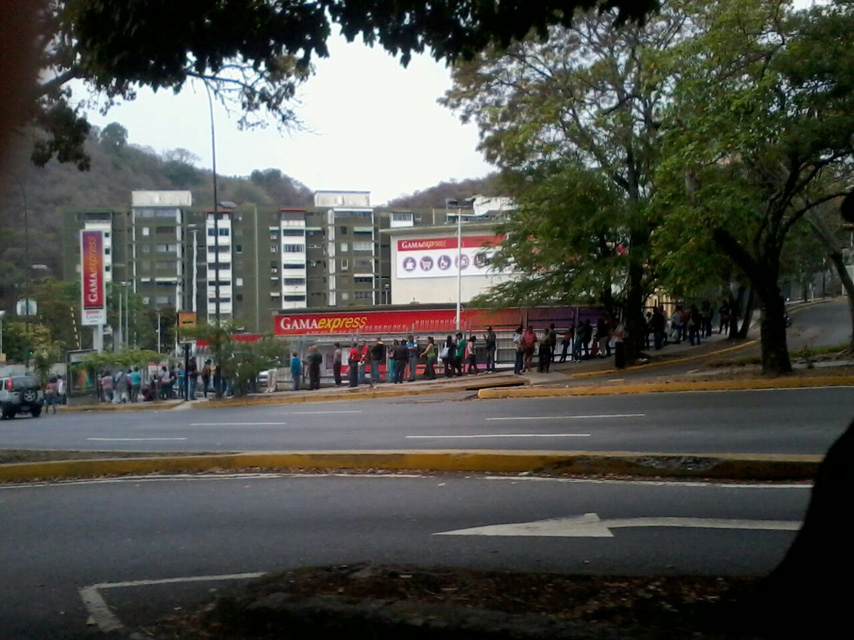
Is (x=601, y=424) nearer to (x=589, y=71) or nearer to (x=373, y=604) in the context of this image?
(x=373, y=604)

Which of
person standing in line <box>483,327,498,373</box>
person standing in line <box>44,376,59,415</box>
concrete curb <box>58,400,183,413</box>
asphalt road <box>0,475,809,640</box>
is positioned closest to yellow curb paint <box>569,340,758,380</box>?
person standing in line <box>483,327,498,373</box>

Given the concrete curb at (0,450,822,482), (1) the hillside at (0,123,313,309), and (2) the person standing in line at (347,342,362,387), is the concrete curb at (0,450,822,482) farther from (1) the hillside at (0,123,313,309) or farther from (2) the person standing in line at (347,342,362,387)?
(2) the person standing in line at (347,342,362,387)

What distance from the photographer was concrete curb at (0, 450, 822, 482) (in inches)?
381

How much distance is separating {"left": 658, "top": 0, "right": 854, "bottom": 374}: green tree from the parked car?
834 inches

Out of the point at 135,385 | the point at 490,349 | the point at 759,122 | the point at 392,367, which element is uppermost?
the point at 759,122

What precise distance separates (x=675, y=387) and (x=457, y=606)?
15.9 meters

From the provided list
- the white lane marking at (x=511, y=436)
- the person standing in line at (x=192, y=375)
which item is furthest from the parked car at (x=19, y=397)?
the white lane marking at (x=511, y=436)

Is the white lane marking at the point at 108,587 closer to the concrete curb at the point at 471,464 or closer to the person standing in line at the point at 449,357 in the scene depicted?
the concrete curb at the point at 471,464

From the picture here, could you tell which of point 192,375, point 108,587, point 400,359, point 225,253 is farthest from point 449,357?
point 108,587

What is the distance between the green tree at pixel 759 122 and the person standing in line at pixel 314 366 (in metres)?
13.4

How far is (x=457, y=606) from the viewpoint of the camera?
186 inches

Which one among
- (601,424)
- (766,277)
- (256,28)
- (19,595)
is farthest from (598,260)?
(19,595)

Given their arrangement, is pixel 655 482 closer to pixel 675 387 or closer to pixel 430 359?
pixel 675 387

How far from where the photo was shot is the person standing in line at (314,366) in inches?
1190
